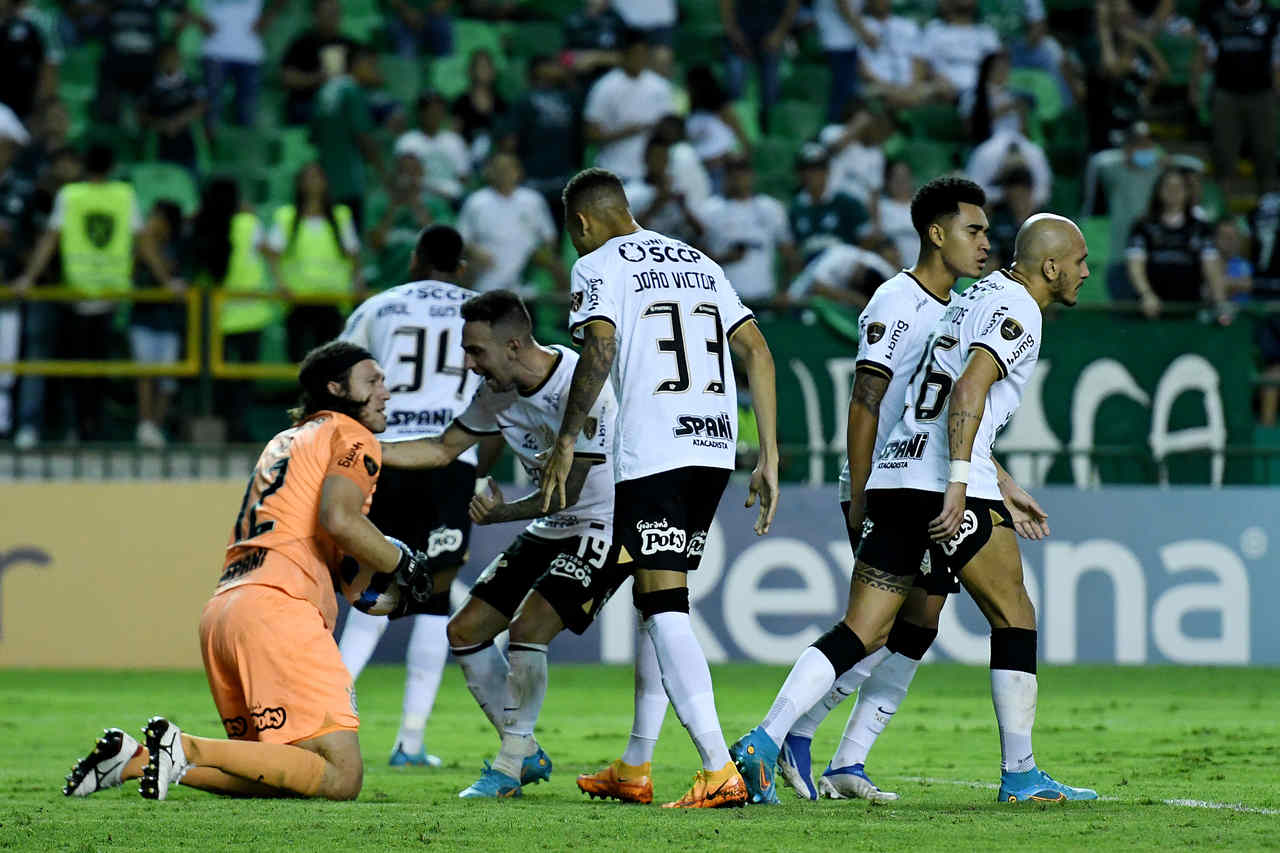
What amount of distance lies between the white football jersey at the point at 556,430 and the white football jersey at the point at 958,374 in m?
1.12

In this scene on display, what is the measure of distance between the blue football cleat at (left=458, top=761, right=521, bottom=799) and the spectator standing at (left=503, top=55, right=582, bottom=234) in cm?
968

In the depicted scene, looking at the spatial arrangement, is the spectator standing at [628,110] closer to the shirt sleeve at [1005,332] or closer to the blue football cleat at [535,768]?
the blue football cleat at [535,768]

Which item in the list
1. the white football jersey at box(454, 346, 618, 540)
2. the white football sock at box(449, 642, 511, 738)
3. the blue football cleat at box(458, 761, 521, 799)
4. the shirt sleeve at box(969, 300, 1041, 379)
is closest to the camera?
the shirt sleeve at box(969, 300, 1041, 379)

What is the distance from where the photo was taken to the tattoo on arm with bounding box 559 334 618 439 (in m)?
7.11

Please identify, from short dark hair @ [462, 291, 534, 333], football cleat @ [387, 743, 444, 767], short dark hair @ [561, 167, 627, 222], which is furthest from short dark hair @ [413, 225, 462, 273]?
football cleat @ [387, 743, 444, 767]

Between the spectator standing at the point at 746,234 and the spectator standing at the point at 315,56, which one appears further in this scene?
the spectator standing at the point at 315,56

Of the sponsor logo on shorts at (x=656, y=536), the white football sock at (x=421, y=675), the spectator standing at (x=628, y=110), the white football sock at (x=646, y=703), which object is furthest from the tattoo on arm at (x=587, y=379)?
the spectator standing at (x=628, y=110)

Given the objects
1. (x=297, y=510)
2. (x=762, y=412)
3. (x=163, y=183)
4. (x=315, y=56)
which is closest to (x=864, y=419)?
(x=762, y=412)

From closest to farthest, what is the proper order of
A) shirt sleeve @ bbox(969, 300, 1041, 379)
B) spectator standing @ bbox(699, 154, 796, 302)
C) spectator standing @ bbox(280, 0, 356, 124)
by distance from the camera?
shirt sleeve @ bbox(969, 300, 1041, 379) < spectator standing @ bbox(699, 154, 796, 302) < spectator standing @ bbox(280, 0, 356, 124)

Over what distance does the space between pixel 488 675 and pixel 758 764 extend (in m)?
1.60

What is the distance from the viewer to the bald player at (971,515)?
23.0ft

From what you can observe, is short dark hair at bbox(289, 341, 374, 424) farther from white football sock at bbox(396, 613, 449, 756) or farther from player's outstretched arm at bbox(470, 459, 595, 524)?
white football sock at bbox(396, 613, 449, 756)

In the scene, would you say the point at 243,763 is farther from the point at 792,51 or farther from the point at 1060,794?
the point at 792,51

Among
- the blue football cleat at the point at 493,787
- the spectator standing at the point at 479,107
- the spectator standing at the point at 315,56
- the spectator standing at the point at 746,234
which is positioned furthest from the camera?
the spectator standing at the point at 315,56
